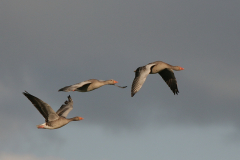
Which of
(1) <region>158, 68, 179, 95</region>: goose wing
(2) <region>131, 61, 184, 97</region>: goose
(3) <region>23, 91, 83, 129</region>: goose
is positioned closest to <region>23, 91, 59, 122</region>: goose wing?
(3) <region>23, 91, 83, 129</region>: goose

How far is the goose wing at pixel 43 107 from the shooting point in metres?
25.5

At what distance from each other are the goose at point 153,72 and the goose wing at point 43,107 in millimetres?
5248

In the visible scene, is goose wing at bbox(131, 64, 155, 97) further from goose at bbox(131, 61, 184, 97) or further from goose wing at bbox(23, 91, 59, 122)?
goose wing at bbox(23, 91, 59, 122)

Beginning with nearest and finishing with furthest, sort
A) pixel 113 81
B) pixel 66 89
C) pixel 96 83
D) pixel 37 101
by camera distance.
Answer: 1. pixel 37 101
2. pixel 66 89
3. pixel 96 83
4. pixel 113 81

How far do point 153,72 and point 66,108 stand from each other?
23.6 ft

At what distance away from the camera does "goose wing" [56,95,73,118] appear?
106 ft

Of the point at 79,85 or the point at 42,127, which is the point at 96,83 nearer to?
the point at 79,85

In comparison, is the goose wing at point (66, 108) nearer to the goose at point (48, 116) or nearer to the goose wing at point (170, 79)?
the goose at point (48, 116)

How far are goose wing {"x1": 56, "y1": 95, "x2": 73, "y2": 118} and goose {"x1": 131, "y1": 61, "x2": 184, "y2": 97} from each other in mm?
6006

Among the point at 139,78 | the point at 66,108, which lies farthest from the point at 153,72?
the point at 66,108

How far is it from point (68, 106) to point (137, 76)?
6.91 m

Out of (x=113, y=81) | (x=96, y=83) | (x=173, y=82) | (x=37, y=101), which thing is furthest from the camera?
(x=173, y=82)

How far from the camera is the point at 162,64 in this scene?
3166 centimetres

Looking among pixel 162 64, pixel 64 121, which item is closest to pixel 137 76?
pixel 162 64
